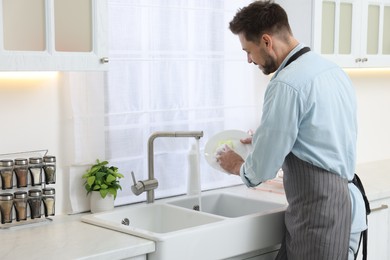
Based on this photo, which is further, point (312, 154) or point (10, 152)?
point (10, 152)

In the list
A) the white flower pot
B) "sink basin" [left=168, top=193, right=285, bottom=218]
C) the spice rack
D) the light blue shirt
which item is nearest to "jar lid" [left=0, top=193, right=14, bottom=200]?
the spice rack

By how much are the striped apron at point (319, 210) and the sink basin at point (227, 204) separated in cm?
44

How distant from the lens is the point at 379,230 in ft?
10.5

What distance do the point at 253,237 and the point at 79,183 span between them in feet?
2.53

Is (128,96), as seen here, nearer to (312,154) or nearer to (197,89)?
(197,89)

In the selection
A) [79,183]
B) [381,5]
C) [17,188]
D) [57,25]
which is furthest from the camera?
[381,5]

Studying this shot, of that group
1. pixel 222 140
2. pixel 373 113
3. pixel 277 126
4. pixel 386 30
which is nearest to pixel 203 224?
pixel 222 140

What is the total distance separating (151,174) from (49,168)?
1.65 ft

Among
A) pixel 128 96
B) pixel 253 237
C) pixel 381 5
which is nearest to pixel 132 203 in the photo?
pixel 128 96

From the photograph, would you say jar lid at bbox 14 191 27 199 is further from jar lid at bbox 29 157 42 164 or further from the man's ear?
the man's ear

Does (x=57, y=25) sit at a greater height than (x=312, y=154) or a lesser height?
greater

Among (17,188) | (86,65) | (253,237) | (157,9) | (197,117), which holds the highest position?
(157,9)

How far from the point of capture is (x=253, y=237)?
8.43 feet

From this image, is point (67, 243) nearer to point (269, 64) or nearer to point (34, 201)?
point (34, 201)
